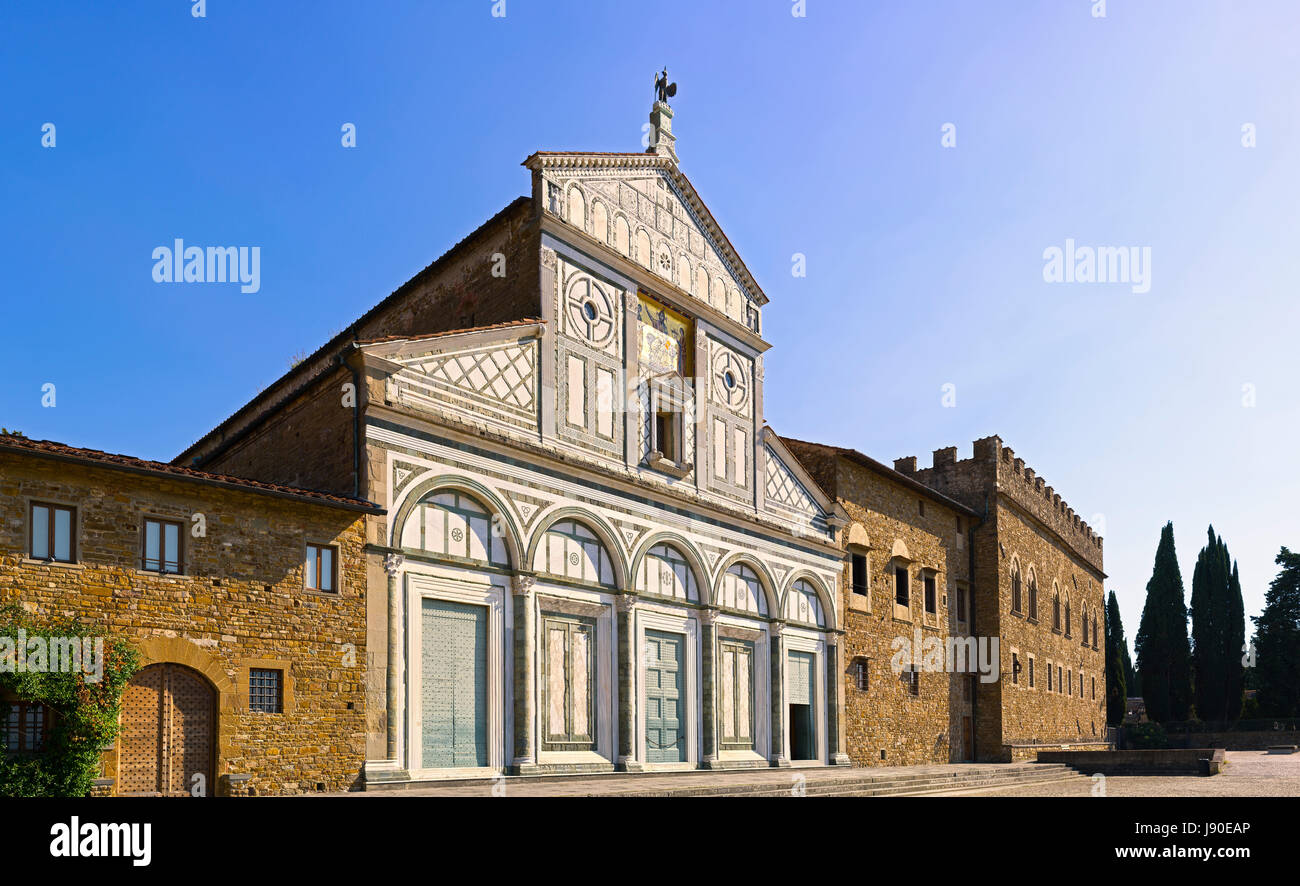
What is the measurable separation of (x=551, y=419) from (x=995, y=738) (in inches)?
815

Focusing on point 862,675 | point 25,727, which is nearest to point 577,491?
point 25,727

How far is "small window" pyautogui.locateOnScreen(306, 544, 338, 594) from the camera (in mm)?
15133

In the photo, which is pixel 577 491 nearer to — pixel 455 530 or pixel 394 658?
pixel 455 530

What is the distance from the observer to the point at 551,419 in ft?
65.3

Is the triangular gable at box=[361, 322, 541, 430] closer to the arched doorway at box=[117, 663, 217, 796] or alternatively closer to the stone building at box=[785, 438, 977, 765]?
the arched doorway at box=[117, 663, 217, 796]

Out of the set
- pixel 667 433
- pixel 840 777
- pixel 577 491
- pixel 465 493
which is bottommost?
pixel 840 777

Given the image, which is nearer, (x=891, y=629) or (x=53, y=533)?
(x=53, y=533)

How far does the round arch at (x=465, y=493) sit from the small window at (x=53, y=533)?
4.65 meters

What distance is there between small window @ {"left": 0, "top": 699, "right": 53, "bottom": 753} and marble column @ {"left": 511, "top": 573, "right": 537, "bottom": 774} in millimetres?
7724

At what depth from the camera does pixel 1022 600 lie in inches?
1459

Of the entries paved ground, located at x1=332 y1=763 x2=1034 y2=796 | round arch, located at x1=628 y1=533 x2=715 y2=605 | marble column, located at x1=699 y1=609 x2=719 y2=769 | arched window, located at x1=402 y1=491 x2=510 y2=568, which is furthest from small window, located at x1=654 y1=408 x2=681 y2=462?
paved ground, located at x1=332 y1=763 x2=1034 y2=796

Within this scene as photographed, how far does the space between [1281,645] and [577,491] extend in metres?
53.2

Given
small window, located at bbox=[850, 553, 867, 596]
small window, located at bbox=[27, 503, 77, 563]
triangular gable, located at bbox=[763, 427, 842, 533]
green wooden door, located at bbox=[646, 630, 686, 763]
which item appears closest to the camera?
small window, located at bbox=[27, 503, 77, 563]
